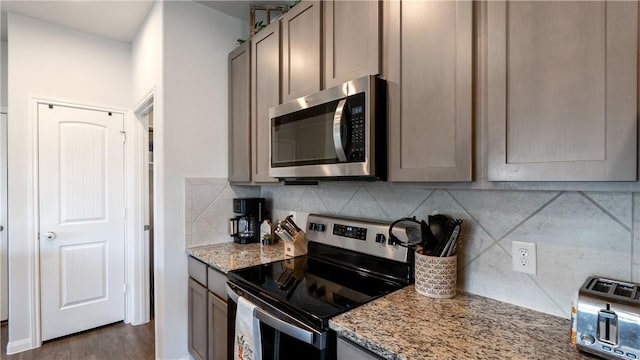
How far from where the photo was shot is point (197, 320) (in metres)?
2.05

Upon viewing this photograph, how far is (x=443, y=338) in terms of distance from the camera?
0.93 m

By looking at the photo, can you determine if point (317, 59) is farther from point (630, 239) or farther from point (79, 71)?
point (79, 71)

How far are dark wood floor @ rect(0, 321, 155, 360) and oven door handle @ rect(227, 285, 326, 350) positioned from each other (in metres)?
1.74

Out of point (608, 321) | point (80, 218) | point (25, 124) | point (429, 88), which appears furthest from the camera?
point (80, 218)

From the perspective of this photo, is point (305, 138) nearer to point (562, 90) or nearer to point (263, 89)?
point (263, 89)

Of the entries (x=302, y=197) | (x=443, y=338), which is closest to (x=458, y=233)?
(x=443, y=338)

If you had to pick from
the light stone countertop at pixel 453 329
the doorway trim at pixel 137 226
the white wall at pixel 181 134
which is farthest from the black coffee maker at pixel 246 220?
the light stone countertop at pixel 453 329

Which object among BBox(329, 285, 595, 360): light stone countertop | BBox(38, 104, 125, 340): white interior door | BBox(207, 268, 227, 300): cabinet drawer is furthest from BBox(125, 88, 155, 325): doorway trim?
BBox(329, 285, 595, 360): light stone countertop

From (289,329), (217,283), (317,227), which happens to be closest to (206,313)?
(217,283)

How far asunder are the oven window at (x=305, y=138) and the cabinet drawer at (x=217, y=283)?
0.71 meters

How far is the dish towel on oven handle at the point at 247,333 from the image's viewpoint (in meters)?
1.36

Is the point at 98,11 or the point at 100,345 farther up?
the point at 98,11

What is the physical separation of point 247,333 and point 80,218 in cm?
228

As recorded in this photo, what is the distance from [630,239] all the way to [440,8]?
0.94 m
